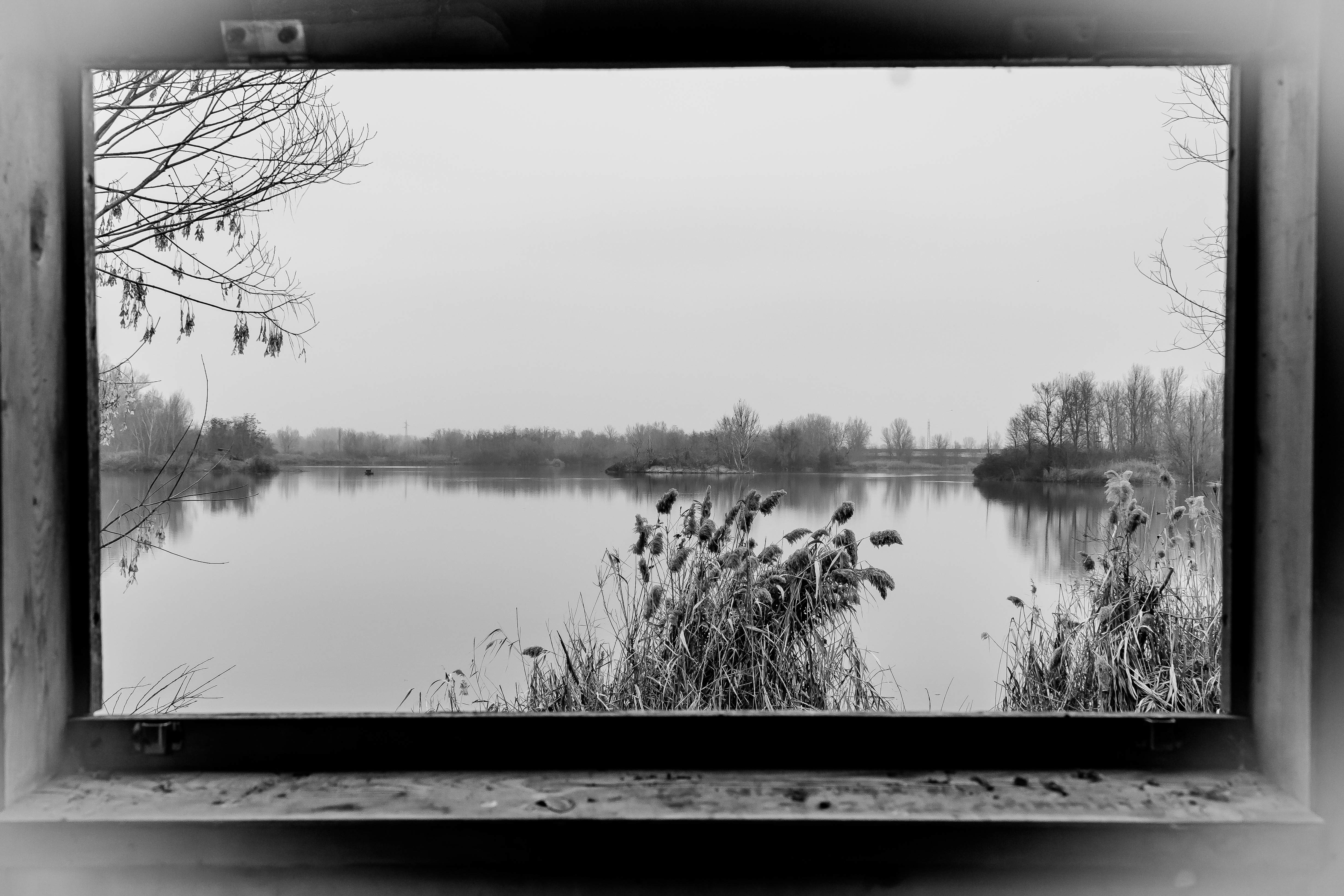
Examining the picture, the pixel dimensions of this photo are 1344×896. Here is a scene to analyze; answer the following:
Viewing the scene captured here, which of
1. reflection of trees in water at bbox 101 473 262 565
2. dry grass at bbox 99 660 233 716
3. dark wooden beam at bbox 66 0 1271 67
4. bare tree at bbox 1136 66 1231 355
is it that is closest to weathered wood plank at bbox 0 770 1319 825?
dark wooden beam at bbox 66 0 1271 67

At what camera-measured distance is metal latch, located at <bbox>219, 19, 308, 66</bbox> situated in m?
0.91

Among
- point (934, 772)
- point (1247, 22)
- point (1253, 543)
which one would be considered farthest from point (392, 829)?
point (1247, 22)

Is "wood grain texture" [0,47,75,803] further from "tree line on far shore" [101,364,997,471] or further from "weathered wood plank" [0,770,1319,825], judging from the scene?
"tree line on far shore" [101,364,997,471]

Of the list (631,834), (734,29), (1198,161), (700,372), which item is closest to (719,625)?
(700,372)

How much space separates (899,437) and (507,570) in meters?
2.29

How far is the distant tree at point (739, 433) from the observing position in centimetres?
292

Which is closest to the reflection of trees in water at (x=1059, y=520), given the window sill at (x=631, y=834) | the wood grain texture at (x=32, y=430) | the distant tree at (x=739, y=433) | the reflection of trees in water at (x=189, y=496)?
the distant tree at (x=739, y=433)

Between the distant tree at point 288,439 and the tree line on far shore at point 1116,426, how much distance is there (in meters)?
2.39

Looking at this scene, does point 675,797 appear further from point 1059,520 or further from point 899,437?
point 1059,520

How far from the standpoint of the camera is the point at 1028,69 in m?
0.95

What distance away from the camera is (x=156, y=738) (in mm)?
911

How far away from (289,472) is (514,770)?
6.52ft

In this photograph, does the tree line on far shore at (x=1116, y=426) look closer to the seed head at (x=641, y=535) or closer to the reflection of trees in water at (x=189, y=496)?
the seed head at (x=641, y=535)

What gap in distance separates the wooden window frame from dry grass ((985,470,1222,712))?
195 centimetres
